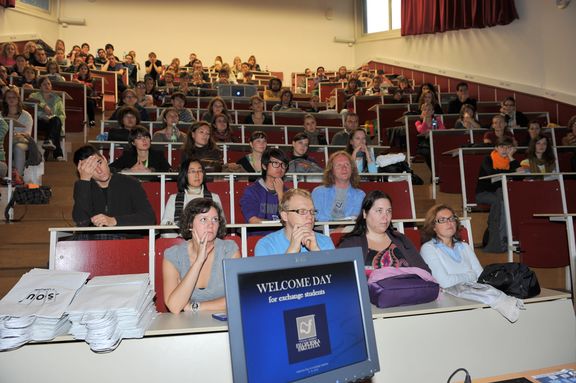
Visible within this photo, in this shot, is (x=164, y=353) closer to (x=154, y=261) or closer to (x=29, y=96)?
(x=154, y=261)

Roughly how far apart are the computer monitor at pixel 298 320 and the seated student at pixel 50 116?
4.66 metres

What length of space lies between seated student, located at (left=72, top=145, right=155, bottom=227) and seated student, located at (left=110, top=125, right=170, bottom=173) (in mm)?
920

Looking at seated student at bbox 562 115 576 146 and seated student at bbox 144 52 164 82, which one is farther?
seated student at bbox 144 52 164 82

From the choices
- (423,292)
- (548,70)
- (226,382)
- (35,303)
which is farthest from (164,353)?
(548,70)

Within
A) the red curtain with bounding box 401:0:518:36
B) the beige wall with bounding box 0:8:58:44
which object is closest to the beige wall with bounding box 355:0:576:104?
the red curtain with bounding box 401:0:518:36

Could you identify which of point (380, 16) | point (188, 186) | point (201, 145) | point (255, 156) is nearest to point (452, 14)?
point (380, 16)

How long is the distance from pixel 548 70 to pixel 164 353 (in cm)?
758

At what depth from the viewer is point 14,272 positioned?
10.4ft

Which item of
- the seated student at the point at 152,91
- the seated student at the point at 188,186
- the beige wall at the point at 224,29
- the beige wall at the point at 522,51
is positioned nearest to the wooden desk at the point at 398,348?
the seated student at the point at 188,186

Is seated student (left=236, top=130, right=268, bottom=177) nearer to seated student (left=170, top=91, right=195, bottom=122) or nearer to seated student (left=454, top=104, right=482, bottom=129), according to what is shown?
seated student (left=170, top=91, right=195, bottom=122)

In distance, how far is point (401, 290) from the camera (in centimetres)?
167

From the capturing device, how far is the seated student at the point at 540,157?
451cm

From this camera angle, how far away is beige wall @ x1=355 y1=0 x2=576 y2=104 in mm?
6832

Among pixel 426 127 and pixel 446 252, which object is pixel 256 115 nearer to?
pixel 426 127
